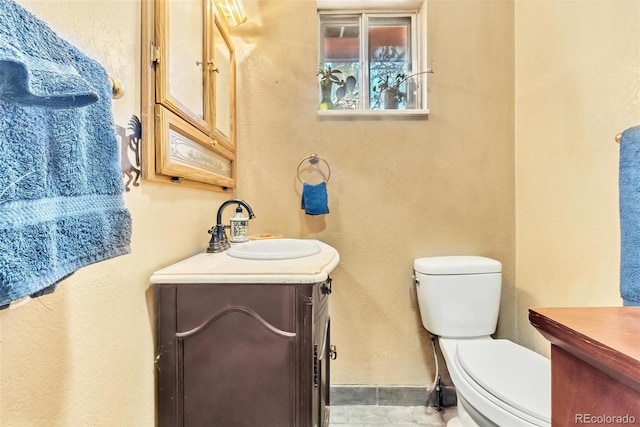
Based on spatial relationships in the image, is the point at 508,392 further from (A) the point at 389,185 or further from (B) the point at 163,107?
(B) the point at 163,107

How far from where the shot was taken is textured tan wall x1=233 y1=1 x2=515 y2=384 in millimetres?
1595

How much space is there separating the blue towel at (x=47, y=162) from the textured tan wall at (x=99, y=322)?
18 cm

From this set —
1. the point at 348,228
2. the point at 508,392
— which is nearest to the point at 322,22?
the point at 348,228

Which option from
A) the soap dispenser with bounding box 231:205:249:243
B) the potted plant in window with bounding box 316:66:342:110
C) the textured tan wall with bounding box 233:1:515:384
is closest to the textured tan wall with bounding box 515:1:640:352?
the textured tan wall with bounding box 233:1:515:384

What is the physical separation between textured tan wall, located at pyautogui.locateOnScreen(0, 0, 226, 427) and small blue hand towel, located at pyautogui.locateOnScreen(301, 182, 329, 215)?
2.25 feet

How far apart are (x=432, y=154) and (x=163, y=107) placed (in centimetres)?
129

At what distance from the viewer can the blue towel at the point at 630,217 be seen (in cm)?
71

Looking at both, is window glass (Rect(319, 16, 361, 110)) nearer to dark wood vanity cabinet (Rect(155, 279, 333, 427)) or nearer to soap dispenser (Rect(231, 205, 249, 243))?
soap dispenser (Rect(231, 205, 249, 243))

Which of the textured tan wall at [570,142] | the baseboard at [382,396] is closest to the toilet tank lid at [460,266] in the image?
the textured tan wall at [570,142]

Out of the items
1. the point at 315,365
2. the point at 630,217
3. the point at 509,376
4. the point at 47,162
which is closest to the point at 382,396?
the point at 509,376

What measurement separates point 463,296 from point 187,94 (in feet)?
4.78

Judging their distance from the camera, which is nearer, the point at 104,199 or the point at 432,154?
the point at 104,199

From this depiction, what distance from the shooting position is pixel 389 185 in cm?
160
